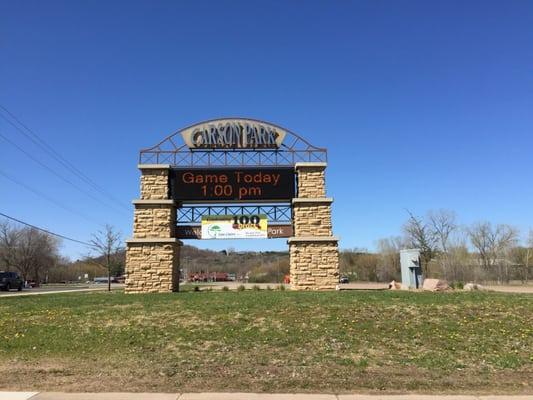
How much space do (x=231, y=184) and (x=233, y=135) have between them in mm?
2655

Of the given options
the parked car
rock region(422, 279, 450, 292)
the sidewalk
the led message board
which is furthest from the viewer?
the parked car

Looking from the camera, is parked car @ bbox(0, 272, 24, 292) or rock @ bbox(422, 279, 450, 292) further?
parked car @ bbox(0, 272, 24, 292)

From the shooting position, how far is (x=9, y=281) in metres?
47.6

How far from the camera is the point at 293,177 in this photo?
25547mm

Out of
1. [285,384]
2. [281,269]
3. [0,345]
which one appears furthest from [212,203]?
[281,269]

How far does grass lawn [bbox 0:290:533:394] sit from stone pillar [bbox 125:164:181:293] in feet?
29.1

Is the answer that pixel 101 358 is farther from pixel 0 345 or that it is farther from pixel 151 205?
pixel 151 205

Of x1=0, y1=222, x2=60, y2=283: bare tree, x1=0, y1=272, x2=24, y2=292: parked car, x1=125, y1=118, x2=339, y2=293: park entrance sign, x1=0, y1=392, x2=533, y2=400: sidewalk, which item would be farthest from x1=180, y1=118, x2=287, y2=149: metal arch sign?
x1=0, y1=222, x2=60, y2=283: bare tree

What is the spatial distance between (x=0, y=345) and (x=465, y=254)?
7404cm

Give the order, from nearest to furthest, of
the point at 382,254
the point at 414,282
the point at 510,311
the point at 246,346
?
the point at 246,346, the point at 510,311, the point at 414,282, the point at 382,254

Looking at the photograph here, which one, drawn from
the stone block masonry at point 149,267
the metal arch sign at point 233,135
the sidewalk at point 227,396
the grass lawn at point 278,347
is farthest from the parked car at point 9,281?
the sidewalk at point 227,396

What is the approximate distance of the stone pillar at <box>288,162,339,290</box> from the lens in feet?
80.0

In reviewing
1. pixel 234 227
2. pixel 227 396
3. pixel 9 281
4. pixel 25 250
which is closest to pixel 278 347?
pixel 227 396

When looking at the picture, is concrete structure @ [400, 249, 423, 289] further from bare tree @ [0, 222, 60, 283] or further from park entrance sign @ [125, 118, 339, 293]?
bare tree @ [0, 222, 60, 283]
